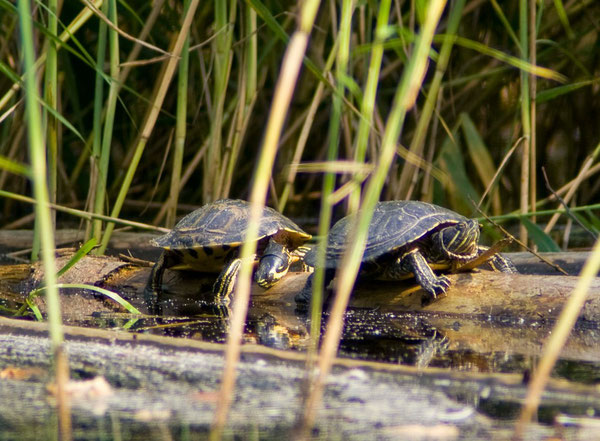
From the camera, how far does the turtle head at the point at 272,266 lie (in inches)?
128

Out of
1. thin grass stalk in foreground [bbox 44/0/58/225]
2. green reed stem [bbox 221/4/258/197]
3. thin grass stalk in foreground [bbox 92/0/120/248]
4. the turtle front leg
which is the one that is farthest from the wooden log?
green reed stem [bbox 221/4/258/197]

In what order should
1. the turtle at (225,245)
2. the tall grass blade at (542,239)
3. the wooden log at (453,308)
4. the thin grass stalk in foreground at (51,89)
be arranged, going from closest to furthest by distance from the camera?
the wooden log at (453,308)
the thin grass stalk in foreground at (51,89)
the turtle at (225,245)
the tall grass blade at (542,239)

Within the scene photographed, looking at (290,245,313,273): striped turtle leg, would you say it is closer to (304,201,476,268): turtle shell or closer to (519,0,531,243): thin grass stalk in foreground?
(304,201,476,268): turtle shell

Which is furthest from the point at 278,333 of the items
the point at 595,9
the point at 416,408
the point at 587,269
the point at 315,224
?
the point at 595,9

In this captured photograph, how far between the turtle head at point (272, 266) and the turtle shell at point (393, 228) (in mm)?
193

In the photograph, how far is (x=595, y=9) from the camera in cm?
559

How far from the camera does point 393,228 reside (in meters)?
2.97

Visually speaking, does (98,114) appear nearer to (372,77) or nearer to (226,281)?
(226,281)

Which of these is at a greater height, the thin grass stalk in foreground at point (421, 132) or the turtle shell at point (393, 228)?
the thin grass stalk in foreground at point (421, 132)

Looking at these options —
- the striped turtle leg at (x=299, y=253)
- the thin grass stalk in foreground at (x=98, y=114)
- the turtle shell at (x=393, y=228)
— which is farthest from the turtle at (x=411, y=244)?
the thin grass stalk in foreground at (x=98, y=114)

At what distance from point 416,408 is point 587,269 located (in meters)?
0.52

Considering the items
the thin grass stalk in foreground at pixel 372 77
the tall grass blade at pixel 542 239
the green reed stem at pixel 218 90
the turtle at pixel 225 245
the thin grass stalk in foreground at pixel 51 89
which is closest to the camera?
the thin grass stalk in foreground at pixel 372 77

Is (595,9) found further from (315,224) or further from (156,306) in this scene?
(156,306)

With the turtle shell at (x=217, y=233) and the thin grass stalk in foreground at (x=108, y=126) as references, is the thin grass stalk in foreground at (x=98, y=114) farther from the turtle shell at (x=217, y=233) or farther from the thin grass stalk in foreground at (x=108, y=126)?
the turtle shell at (x=217, y=233)
